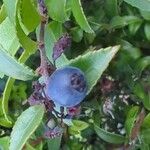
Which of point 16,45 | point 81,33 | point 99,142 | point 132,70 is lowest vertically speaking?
point 99,142

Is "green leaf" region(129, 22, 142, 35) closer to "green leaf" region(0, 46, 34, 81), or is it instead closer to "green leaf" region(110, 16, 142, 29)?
"green leaf" region(110, 16, 142, 29)

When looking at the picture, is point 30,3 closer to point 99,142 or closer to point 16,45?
point 16,45

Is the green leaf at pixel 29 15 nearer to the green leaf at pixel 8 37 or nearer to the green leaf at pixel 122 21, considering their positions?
the green leaf at pixel 8 37

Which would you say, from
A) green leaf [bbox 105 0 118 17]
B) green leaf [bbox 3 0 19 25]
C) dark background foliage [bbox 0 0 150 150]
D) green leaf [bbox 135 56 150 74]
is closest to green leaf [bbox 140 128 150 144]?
dark background foliage [bbox 0 0 150 150]

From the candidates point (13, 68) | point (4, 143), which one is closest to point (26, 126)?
point (13, 68)

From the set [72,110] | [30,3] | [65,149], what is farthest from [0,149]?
[30,3]

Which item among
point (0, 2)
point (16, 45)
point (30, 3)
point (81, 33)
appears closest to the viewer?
point (30, 3)
